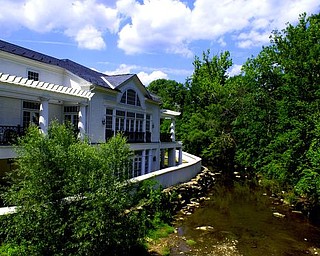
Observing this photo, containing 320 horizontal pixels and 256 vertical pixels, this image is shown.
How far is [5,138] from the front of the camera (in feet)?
48.3

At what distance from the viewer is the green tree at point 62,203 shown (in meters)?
9.11

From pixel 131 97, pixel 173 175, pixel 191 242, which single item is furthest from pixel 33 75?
pixel 191 242

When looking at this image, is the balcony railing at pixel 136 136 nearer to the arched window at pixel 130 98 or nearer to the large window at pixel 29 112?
the arched window at pixel 130 98

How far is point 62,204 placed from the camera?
9.45 metres

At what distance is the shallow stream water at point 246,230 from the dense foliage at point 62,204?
510 cm

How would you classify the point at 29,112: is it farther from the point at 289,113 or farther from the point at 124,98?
the point at 289,113

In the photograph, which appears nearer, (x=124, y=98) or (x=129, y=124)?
(x=124, y=98)

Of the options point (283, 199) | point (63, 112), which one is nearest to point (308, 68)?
point (283, 199)

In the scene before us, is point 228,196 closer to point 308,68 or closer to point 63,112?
point 308,68

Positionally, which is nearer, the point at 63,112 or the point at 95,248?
the point at 95,248

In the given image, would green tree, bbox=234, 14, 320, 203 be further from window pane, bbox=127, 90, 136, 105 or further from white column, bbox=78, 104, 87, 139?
white column, bbox=78, 104, 87, 139

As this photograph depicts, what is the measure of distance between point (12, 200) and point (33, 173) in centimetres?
98

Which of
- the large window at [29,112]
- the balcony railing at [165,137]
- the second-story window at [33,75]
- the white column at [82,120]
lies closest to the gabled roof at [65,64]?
the second-story window at [33,75]

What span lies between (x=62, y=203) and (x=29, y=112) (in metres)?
10.5
